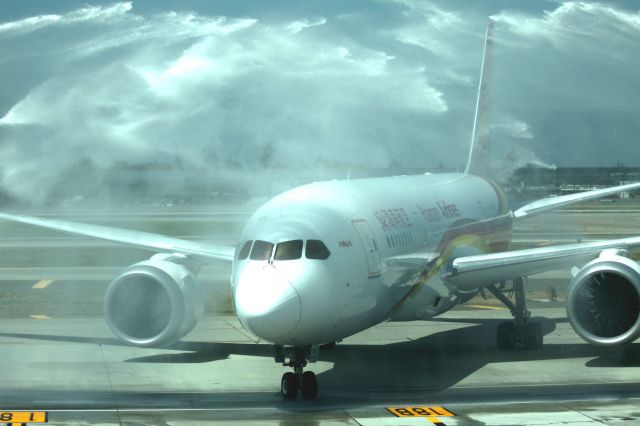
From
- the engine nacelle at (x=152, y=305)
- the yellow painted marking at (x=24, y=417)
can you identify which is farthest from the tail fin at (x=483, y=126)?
the yellow painted marking at (x=24, y=417)

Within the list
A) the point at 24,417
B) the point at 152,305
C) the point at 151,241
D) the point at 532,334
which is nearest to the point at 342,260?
the point at 24,417

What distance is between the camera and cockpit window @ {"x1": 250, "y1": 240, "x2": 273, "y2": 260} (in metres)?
19.0

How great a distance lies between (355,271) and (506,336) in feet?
27.8

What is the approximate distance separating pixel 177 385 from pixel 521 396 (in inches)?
272

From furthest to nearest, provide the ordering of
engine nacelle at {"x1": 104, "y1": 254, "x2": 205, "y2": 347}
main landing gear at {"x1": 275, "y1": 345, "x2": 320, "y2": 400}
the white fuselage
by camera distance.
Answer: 1. engine nacelle at {"x1": 104, "y1": 254, "x2": 205, "y2": 347}
2. main landing gear at {"x1": 275, "y1": 345, "x2": 320, "y2": 400}
3. the white fuselage

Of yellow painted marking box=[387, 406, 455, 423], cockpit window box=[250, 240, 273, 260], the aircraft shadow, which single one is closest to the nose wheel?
the aircraft shadow

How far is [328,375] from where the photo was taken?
904 inches

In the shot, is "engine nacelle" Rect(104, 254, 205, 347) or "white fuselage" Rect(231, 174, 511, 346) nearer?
"white fuselage" Rect(231, 174, 511, 346)

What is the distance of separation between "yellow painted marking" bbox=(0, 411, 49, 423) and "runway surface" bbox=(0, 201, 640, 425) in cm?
28

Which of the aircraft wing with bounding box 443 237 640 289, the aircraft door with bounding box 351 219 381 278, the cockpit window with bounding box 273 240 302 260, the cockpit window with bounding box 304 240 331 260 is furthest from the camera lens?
the aircraft wing with bounding box 443 237 640 289

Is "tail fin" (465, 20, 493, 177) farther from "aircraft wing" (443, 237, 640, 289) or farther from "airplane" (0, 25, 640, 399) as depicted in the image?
"aircraft wing" (443, 237, 640, 289)

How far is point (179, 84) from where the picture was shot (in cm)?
3628

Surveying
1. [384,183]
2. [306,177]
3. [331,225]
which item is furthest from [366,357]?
[306,177]

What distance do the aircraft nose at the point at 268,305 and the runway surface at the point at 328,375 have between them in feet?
5.18
